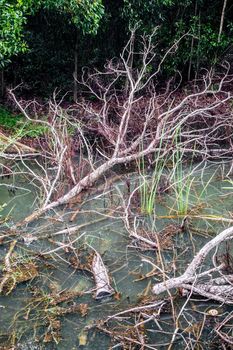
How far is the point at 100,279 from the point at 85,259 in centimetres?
48

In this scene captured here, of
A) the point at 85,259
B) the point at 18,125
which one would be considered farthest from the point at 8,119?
the point at 85,259

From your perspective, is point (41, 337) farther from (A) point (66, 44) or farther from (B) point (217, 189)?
(A) point (66, 44)

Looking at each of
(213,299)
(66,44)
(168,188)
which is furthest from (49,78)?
(213,299)

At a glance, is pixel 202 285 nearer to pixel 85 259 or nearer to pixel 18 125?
pixel 85 259

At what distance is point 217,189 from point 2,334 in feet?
11.6

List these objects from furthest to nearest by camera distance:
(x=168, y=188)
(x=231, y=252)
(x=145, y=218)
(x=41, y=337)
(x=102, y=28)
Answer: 1. (x=102, y=28)
2. (x=168, y=188)
3. (x=145, y=218)
4. (x=231, y=252)
5. (x=41, y=337)

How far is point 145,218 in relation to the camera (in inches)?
203

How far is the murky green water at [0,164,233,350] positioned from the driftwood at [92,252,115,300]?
0.07 meters

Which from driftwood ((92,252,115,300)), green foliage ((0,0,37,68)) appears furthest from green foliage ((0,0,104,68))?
driftwood ((92,252,115,300))

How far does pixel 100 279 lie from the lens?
13.2ft

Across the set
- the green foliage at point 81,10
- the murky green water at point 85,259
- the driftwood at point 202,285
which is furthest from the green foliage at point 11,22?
the driftwood at point 202,285

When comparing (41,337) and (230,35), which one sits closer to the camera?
(41,337)

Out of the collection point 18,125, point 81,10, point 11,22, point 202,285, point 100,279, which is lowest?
point 202,285

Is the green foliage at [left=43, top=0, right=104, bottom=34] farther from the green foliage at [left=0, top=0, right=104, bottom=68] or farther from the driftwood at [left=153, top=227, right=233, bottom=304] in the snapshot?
the driftwood at [left=153, top=227, right=233, bottom=304]
